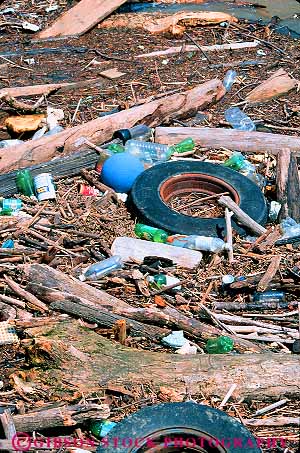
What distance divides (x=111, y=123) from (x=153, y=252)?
210 cm

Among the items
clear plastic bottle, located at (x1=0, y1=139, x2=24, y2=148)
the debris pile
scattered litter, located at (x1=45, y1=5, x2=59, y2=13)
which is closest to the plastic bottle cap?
the debris pile

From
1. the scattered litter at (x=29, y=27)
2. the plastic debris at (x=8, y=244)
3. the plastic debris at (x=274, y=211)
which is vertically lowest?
the plastic debris at (x=274, y=211)

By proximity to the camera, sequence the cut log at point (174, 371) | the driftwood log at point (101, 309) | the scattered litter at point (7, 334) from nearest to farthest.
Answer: the cut log at point (174, 371)
the scattered litter at point (7, 334)
the driftwood log at point (101, 309)

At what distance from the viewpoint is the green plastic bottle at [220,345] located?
196 inches

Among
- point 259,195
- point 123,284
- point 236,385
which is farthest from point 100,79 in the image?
point 236,385

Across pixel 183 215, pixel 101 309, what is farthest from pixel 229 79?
pixel 101 309

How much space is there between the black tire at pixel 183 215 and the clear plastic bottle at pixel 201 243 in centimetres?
10

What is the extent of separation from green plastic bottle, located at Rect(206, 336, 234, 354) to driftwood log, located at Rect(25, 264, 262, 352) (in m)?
0.07

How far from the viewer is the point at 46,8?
11391 mm

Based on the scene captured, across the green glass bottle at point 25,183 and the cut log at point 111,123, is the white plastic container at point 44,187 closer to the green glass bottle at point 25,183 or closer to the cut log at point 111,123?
the green glass bottle at point 25,183

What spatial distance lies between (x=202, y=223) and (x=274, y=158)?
61.7 inches

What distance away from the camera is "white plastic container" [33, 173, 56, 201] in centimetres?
682

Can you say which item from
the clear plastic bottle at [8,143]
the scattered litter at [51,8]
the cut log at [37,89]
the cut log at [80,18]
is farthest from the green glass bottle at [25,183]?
the scattered litter at [51,8]

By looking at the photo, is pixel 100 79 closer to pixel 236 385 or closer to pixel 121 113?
pixel 121 113
